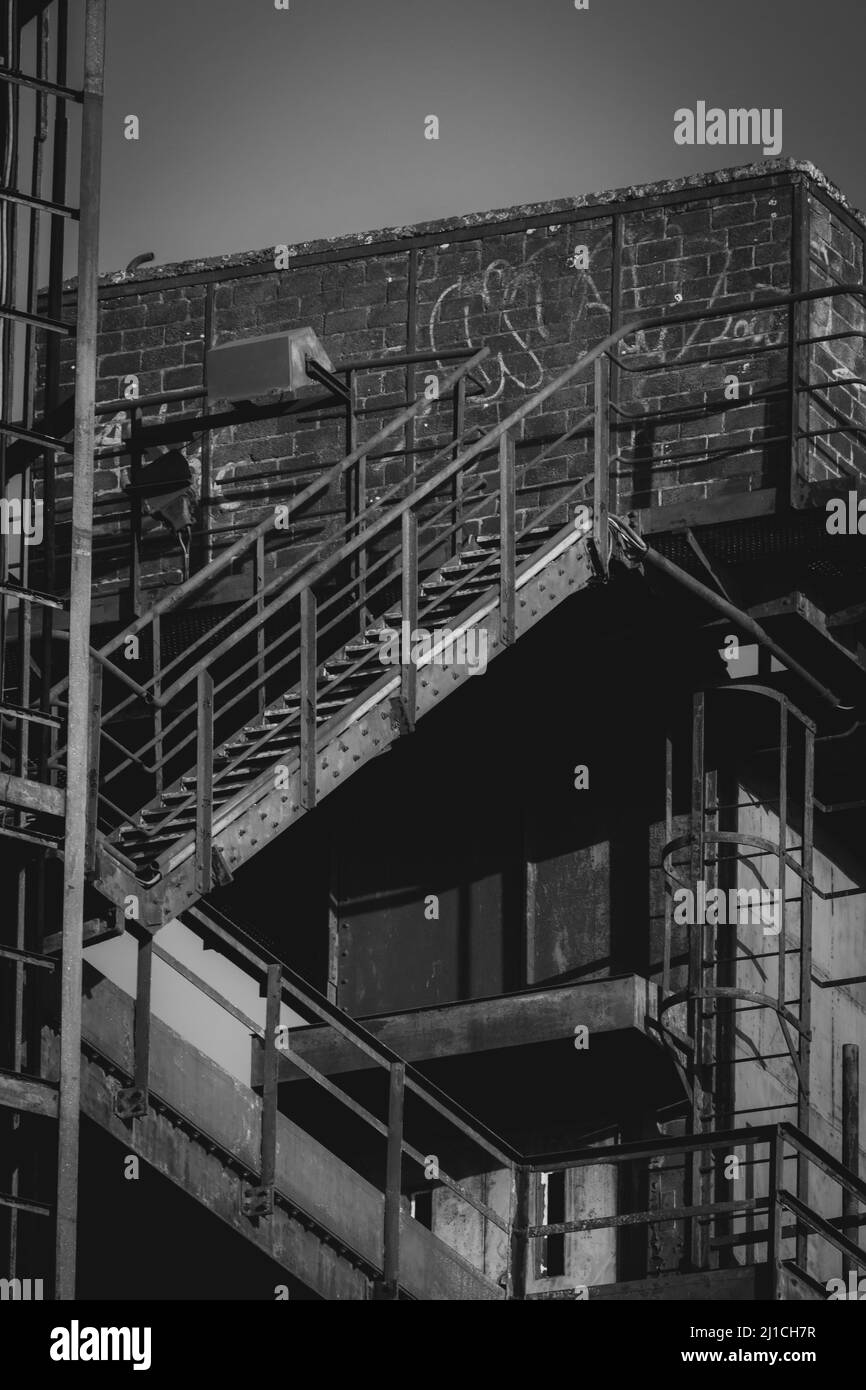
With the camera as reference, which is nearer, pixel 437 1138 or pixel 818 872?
pixel 437 1138

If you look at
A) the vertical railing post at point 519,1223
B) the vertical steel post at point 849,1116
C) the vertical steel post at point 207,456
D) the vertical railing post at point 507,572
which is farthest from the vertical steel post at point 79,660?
the vertical steel post at point 849,1116

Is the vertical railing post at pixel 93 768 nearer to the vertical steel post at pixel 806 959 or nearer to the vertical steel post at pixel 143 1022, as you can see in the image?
the vertical steel post at pixel 143 1022

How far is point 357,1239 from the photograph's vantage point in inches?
727

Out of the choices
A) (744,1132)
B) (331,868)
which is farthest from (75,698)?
(331,868)

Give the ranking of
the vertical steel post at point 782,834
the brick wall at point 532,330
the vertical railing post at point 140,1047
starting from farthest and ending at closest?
the brick wall at point 532,330 → the vertical steel post at point 782,834 → the vertical railing post at point 140,1047

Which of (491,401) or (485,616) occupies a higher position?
(491,401)

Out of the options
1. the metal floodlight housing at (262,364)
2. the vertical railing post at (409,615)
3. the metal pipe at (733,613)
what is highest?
the metal floodlight housing at (262,364)

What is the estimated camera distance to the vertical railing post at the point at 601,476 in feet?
67.4

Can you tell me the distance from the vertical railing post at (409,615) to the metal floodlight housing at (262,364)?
4061 millimetres

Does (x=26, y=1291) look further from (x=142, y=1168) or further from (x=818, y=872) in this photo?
(x=818, y=872)

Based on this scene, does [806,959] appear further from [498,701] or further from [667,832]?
[498,701]
